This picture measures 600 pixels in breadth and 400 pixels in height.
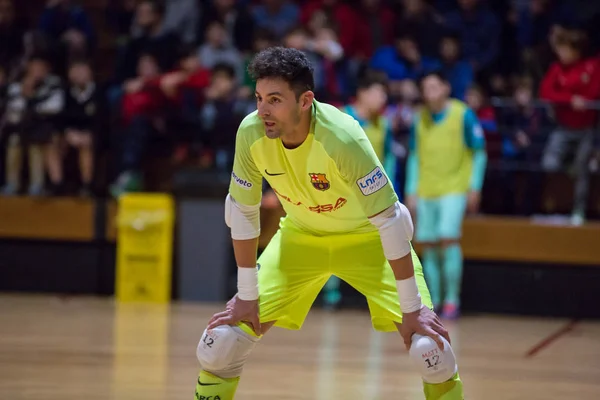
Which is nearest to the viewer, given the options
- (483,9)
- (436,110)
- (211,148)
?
(436,110)

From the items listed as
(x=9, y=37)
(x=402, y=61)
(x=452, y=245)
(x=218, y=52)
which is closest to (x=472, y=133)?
(x=452, y=245)

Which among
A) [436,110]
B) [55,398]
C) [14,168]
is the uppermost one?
[436,110]

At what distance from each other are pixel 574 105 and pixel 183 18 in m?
4.41

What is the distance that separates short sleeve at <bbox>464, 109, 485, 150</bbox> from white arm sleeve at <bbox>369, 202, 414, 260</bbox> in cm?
467

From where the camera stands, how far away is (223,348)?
386 cm

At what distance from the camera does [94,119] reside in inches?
372

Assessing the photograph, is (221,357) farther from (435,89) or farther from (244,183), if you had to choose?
(435,89)

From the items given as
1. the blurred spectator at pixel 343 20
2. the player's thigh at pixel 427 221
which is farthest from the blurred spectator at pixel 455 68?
the player's thigh at pixel 427 221

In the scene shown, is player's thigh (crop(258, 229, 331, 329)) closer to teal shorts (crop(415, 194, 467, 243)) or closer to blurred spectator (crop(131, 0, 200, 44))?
teal shorts (crop(415, 194, 467, 243))

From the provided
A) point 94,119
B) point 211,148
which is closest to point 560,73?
point 211,148

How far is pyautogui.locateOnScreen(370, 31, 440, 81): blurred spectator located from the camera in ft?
31.7

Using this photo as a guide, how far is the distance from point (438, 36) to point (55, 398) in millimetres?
6305

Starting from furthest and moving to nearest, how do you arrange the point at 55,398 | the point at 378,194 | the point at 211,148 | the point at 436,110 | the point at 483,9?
the point at 483,9, the point at 211,148, the point at 436,110, the point at 55,398, the point at 378,194

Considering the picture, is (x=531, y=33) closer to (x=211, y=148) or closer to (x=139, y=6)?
(x=211, y=148)
